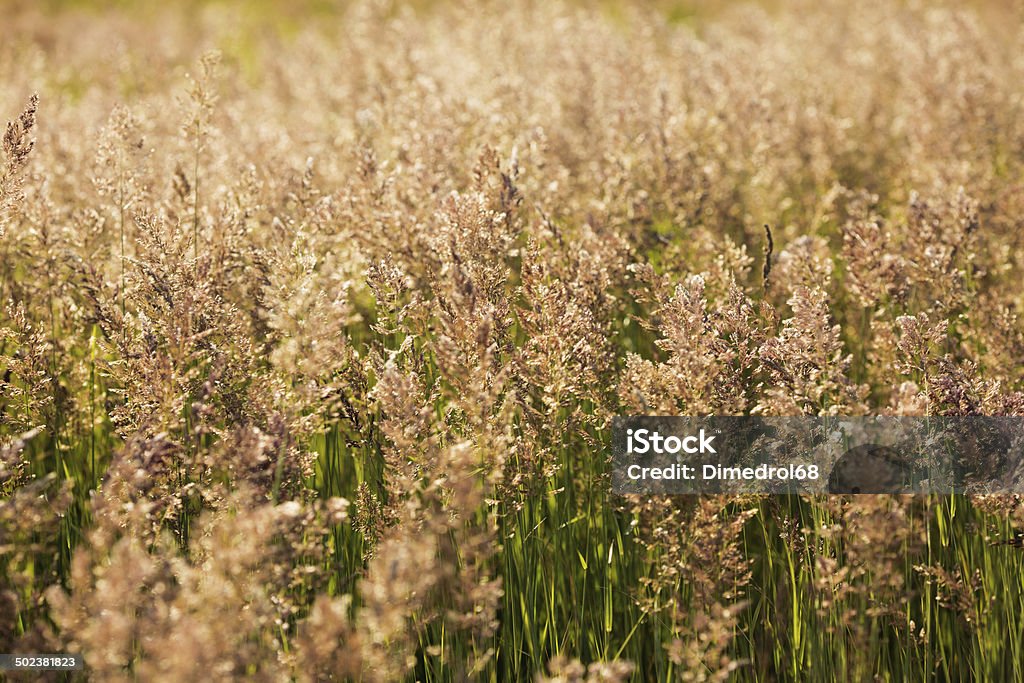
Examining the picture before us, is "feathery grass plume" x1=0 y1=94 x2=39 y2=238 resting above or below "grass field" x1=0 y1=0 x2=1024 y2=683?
above

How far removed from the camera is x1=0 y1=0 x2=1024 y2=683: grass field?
179 centimetres

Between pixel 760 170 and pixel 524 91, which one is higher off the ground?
pixel 524 91

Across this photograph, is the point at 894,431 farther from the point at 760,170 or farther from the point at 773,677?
the point at 760,170

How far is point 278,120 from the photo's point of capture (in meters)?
5.61

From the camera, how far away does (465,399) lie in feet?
6.32

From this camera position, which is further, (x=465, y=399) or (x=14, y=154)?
(x=14, y=154)

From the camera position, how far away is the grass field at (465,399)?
5.87 ft

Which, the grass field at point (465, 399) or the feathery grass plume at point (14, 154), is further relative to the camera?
the feathery grass plume at point (14, 154)

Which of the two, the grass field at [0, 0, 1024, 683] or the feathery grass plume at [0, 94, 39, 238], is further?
the feathery grass plume at [0, 94, 39, 238]

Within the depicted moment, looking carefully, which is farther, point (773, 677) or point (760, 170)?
point (760, 170)

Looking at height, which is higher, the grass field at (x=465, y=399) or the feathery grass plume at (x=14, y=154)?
the feathery grass plume at (x=14, y=154)

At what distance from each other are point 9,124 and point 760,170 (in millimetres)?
2950

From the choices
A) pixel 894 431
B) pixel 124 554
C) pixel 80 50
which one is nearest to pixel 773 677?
pixel 894 431

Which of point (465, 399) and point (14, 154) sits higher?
point (14, 154)
